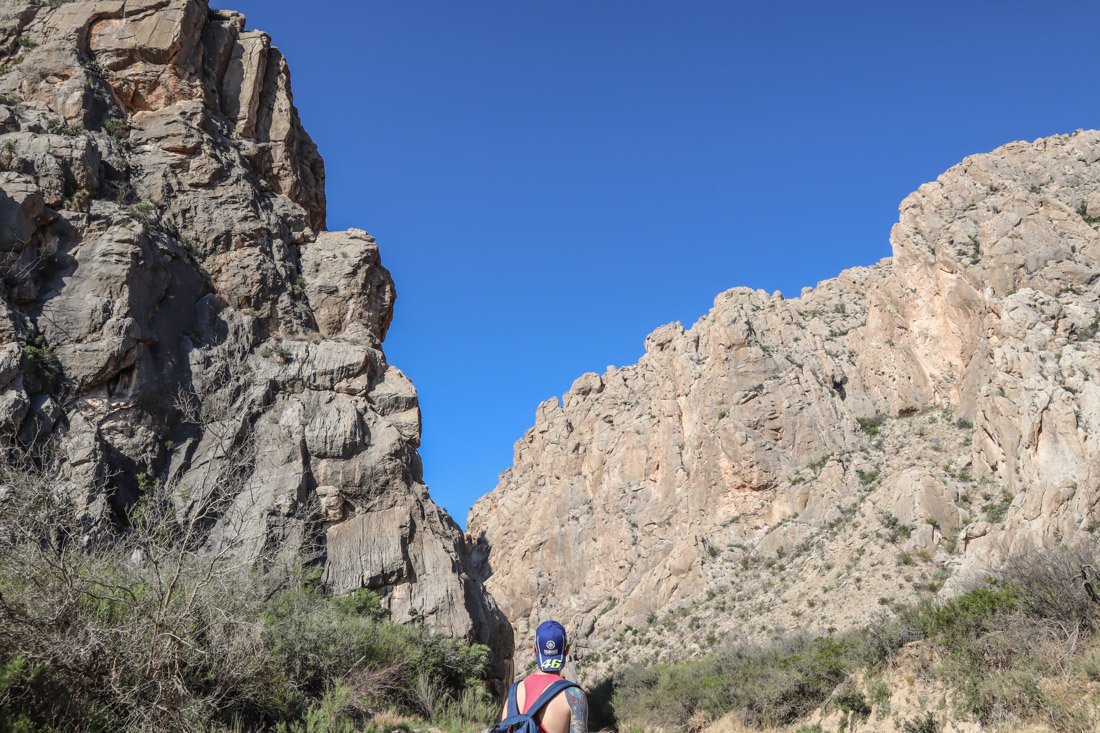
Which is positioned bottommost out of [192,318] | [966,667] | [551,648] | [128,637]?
[966,667]

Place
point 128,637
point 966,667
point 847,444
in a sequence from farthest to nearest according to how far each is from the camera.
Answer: point 847,444
point 966,667
point 128,637

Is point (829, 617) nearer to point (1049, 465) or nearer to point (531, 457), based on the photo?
point (1049, 465)

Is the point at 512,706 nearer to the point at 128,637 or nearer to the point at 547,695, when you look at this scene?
the point at 547,695

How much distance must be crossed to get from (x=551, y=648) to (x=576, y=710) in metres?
0.40

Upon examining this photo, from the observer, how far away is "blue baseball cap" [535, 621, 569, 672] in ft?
14.3

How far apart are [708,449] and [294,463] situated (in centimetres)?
4169

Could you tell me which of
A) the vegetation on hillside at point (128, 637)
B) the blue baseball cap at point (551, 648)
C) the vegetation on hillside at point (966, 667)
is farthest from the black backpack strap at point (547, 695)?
the vegetation on hillside at point (966, 667)

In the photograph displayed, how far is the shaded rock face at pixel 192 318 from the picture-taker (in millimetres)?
18109

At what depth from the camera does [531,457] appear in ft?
270

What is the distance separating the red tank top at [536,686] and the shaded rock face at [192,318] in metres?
11.9

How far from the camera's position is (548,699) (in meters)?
4.14

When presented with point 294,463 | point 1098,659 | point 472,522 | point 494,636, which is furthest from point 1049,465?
point 472,522

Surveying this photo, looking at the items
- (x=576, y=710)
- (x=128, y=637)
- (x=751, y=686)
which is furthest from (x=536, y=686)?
(x=751, y=686)

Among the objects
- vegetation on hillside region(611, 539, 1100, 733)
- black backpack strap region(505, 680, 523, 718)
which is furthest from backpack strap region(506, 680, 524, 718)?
vegetation on hillside region(611, 539, 1100, 733)
